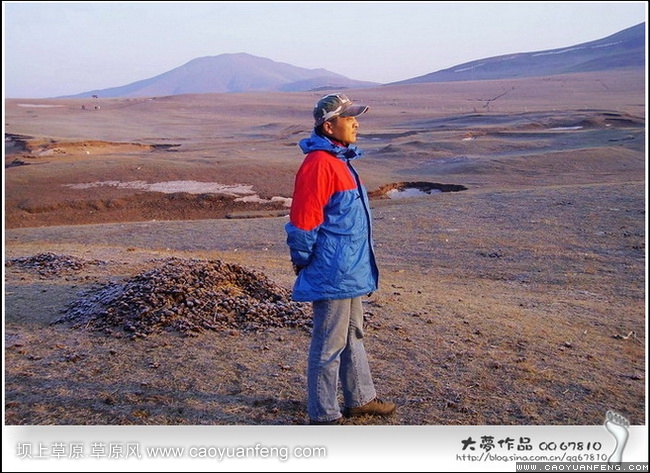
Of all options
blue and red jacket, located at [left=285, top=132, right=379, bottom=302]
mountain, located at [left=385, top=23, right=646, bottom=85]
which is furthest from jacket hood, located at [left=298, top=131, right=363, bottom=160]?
mountain, located at [left=385, top=23, right=646, bottom=85]

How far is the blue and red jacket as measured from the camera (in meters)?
3.41

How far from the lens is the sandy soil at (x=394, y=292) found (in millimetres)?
4168

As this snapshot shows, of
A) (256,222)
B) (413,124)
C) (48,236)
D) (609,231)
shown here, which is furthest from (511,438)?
(413,124)

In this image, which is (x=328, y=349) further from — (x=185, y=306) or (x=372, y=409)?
(x=185, y=306)

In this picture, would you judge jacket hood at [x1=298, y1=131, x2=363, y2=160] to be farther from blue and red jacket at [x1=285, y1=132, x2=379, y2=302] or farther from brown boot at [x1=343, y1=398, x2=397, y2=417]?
brown boot at [x1=343, y1=398, x2=397, y2=417]

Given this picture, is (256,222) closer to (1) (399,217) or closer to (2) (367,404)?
(1) (399,217)

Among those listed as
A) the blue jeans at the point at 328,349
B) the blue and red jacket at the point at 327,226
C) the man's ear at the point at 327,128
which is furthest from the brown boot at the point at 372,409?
the man's ear at the point at 327,128

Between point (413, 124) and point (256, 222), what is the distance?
3581 centimetres

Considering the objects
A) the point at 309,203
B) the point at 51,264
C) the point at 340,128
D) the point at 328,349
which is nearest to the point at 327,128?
the point at 340,128

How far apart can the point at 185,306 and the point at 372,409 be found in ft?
7.60

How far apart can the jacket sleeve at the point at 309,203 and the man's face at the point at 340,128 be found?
8.2 inches

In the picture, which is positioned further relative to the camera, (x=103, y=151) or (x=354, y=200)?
(x=103, y=151)

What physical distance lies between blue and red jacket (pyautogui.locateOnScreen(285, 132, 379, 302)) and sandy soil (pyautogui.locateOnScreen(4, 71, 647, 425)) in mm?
900

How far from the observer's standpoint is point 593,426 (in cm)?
379
